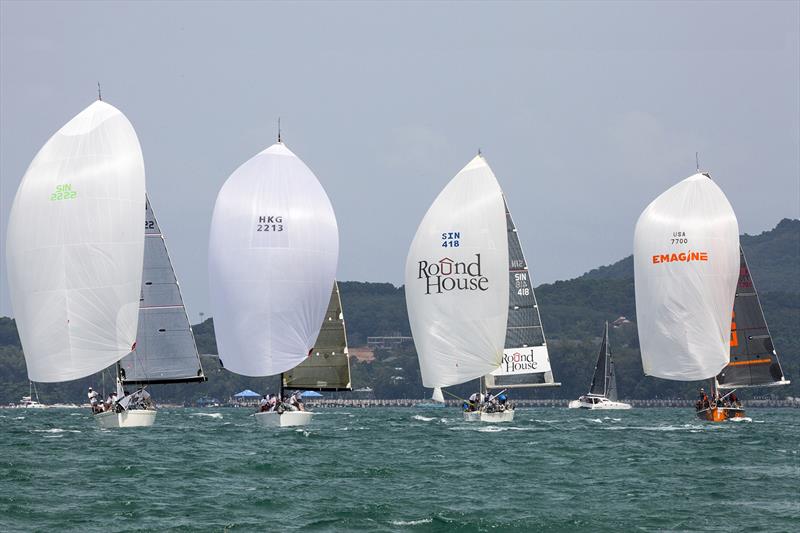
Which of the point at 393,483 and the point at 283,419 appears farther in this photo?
the point at 283,419

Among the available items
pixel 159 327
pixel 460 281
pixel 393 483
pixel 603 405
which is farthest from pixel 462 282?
pixel 603 405

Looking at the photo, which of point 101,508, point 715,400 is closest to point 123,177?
point 101,508

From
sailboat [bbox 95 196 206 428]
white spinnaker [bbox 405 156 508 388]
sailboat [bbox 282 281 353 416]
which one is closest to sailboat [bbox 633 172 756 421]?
white spinnaker [bbox 405 156 508 388]

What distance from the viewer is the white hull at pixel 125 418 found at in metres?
50.1

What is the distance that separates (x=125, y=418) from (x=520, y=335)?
67.0 feet

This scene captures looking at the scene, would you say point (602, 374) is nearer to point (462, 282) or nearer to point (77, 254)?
point (462, 282)

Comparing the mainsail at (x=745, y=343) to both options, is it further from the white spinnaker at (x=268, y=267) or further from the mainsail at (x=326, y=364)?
the white spinnaker at (x=268, y=267)

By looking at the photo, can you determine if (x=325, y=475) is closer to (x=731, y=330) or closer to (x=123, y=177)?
(x=123, y=177)

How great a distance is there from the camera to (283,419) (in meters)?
52.2

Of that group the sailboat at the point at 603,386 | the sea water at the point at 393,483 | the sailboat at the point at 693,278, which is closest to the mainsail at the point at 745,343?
the sailboat at the point at 693,278

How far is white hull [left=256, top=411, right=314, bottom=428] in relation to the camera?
52.1 m

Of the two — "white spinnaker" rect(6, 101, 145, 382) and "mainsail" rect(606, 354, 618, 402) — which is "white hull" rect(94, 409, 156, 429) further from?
"mainsail" rect(606, 354, 618, 402)

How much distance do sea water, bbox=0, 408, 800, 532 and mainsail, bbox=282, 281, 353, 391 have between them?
13.5 feet

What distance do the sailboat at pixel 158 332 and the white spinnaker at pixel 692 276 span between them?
20319 mm
